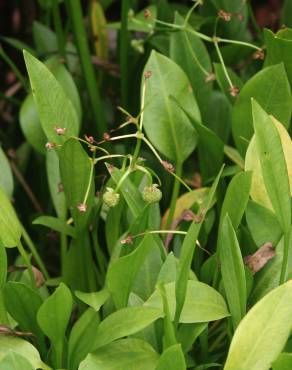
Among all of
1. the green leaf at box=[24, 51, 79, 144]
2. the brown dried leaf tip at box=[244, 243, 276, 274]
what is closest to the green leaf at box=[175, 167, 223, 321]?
the brown dried leaf tip at box=[244, 243, 276, 274]

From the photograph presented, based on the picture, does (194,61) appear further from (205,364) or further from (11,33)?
(11,33)

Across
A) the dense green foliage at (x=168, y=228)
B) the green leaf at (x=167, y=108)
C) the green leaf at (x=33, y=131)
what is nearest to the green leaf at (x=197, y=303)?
the dense green foliage at (x=168, y=228)

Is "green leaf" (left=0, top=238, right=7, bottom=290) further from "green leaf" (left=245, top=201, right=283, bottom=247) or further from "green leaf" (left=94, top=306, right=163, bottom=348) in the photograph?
"green leaf" (left=245, top=201, right=283, bottom=247)

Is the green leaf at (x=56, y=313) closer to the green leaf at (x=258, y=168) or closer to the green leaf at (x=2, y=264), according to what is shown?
the green leaf at (x=2, y=264)

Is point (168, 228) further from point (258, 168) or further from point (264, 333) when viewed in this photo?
point (264, 333)


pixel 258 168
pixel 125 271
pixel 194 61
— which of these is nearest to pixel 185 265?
pixel 125 271
